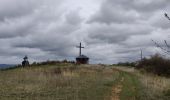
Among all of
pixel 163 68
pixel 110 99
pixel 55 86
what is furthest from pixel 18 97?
pixel 163 68

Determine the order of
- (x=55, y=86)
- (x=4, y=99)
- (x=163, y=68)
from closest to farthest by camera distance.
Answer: (x=4, y=99) → (x=55, y=86) → (x=163, y=68)

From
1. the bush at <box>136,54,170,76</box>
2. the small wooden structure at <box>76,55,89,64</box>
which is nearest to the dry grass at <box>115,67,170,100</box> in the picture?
the bush at <box>136,54,170,76</box>

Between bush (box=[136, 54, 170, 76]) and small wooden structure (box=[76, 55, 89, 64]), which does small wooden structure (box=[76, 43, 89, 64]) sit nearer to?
small wooden structure (box=[76, 55, 89, 64])

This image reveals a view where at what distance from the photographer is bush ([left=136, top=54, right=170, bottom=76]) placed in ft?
220

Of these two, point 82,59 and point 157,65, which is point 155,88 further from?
point 82,59

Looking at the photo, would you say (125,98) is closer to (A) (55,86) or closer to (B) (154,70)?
(A) (55,86)

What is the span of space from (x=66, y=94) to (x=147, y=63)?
56.5m

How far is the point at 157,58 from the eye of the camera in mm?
74375

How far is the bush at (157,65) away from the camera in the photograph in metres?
67.2

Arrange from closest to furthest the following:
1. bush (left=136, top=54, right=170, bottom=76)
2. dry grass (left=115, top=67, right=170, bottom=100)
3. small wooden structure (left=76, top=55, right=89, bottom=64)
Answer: dry grass (left=115, top=67, right=170, bottom=100) → bush (left=136, top=54, right=170, bottom=76) → small wooden structure (left=76, top=55, right=89, bottom=64)

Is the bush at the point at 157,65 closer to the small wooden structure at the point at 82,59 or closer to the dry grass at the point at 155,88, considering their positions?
the dry grass at the point at 155,88

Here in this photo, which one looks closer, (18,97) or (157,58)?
(18,97)

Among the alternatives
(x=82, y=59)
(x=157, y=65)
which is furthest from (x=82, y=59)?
(x=157, y=65)

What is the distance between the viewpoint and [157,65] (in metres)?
71.1
